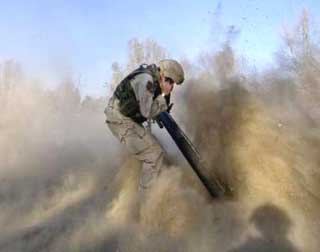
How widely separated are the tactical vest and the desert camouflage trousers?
0.30ft

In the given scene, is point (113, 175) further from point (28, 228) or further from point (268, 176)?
point (268, 176)

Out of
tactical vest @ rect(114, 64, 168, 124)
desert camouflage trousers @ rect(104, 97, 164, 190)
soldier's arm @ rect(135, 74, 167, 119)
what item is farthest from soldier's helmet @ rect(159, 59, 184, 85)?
desert camouflage trousers @ rect(104, 97, 164, 190)

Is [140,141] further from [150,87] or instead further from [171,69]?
[171,69]

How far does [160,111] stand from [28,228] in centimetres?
323

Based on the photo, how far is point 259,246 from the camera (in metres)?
6.01

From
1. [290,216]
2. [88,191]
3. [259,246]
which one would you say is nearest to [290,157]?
[290,216]

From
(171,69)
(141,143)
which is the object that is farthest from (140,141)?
(171,69)

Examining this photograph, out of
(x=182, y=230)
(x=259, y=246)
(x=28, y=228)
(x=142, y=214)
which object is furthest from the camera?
(x=28, y=228)

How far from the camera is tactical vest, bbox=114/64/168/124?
6.68 meters

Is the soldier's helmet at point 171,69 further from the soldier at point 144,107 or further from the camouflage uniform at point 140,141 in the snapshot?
the camouflage uniform at point 140,141

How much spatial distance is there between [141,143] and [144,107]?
70cm

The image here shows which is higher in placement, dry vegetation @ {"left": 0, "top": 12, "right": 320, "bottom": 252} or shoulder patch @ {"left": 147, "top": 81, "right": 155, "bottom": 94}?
shoulder patch @ {"left": 147, "top": 81, "right": 155, "bottom": 94}

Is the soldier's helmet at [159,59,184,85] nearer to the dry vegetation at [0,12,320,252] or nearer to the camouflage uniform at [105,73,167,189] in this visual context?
the camouflage uniform at [105,73,167,189]

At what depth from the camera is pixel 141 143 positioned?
22.9ft
